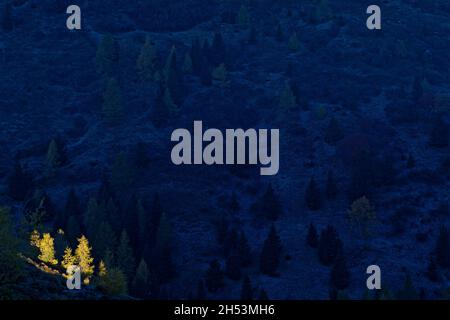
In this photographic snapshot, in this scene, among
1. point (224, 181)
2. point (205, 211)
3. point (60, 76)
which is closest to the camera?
point (205, 211)

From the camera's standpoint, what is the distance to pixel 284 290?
4077 inches

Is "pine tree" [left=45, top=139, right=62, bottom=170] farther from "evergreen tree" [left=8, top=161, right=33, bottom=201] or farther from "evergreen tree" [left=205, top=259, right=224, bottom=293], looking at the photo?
"evergreen tree" [left=205, top=259, right=224, bottom=293]

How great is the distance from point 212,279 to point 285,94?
61785 mm

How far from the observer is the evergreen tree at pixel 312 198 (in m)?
124

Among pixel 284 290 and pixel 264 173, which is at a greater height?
pixel 264 173

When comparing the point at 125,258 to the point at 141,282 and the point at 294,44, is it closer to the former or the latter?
the point at 141,282

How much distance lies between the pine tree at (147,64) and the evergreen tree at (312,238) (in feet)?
234

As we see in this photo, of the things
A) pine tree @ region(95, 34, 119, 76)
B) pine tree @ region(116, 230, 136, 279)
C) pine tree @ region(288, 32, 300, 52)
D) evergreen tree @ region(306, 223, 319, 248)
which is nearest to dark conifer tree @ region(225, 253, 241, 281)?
evergreen tree @ region(306, 223, 319, 248)

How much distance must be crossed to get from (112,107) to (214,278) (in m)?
60.2

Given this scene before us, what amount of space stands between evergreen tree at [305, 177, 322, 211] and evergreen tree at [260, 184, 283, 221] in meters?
4.31

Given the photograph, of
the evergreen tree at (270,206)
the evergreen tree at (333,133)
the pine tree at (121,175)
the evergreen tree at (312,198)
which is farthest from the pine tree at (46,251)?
the evergreen tree at (333,133)

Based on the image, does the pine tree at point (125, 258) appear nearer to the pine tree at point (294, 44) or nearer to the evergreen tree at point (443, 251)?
the evergreen tree at point (443, 251)
